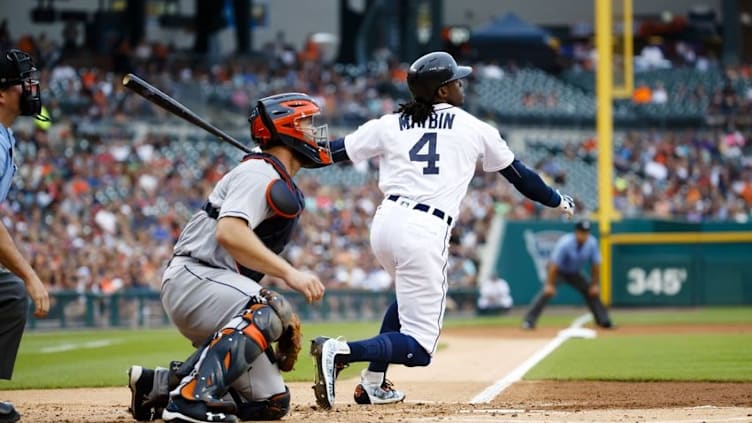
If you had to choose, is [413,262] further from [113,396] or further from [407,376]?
[407,376]

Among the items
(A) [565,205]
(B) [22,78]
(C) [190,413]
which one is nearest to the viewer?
(C) [190,413]

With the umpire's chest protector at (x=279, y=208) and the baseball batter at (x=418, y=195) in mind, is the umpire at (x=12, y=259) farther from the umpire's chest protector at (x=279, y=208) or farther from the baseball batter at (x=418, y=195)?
the baseball batter at (x=418, y=195)

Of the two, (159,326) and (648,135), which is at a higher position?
(648,135)

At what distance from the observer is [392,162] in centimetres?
647

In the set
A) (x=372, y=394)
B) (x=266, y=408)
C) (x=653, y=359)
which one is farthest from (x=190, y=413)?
(x=653, y=359)

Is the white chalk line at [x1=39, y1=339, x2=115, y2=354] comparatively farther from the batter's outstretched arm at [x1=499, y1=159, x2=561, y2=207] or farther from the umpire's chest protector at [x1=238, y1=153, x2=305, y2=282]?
the umpire's chest protector at [x1=238, y1=153, x2=305, y2=282]

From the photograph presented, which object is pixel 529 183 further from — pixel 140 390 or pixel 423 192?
pixel 140 390

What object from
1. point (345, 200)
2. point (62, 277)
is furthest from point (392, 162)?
point (345, 200)

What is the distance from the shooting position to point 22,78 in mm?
5730

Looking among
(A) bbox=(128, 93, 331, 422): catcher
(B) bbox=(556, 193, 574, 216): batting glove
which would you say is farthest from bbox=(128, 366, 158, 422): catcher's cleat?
(B) bbox=(556, 193, 574, 216): batting glove

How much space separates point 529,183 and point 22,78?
273 centimetres

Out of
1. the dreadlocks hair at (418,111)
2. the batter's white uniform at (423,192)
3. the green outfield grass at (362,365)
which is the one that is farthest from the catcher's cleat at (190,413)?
the green outfield grass at (362,365)

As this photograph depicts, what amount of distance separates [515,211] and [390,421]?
19248mm

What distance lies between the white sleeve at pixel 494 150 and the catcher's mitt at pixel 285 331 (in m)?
1.68
